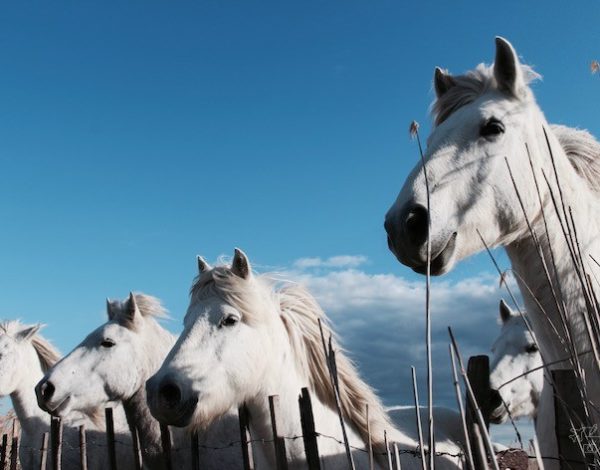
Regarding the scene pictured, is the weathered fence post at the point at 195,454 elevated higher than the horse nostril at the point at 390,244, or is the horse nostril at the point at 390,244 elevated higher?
the horse nostril at the point at 390,244

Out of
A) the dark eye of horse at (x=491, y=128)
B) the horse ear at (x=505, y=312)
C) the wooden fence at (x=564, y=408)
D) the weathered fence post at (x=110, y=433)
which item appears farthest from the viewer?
the horse ear at (x=505, y=312)

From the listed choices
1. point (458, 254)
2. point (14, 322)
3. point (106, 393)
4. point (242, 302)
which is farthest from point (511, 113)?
point (14, 322)

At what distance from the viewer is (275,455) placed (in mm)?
3303

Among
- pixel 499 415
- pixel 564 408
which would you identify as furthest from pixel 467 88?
pixel 499 415

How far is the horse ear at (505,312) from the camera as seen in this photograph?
6059mm

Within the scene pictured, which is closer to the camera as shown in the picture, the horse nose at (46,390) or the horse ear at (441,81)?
the horse ear at (441,81)

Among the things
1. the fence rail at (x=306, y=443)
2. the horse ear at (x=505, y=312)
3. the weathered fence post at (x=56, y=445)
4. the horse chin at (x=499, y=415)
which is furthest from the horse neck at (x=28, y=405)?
the horse ear at (x=505, y=312)

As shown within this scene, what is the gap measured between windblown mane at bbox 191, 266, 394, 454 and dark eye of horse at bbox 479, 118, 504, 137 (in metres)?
1.58

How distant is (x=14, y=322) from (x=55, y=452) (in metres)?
4.02

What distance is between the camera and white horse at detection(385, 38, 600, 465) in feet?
7.29

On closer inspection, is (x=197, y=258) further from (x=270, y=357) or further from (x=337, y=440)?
(x=337, y=440)

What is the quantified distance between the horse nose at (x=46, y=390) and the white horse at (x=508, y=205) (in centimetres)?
460

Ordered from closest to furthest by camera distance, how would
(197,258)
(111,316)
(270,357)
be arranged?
(270,357) < (197,258) < (111,316)

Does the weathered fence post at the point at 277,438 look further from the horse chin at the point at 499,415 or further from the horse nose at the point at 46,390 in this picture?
the horse nose at the point at 46,390
